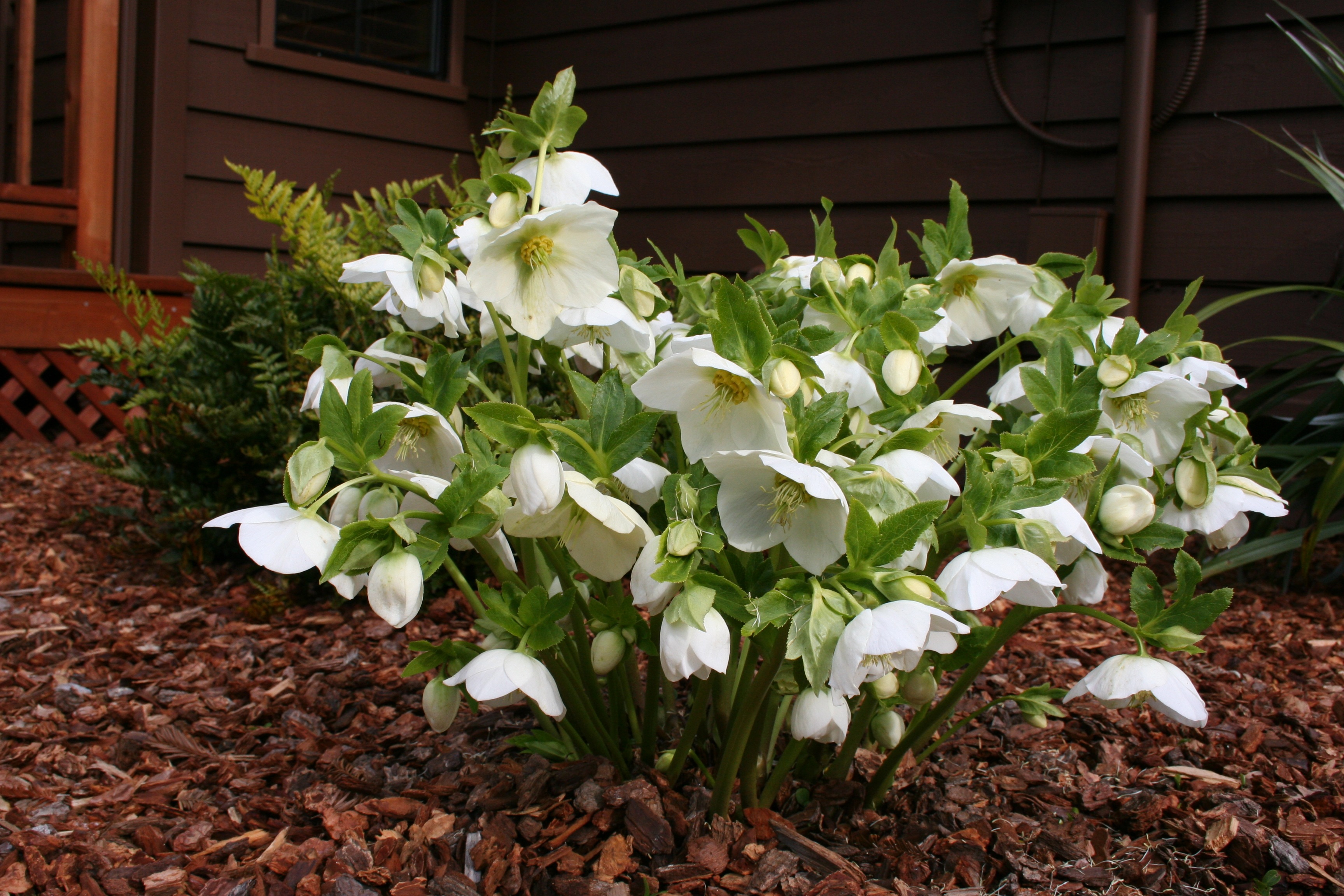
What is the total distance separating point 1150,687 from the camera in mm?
934

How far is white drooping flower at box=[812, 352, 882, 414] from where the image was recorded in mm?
985

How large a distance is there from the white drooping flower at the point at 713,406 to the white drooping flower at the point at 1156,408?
38 cm

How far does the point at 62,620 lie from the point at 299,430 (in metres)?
0.59

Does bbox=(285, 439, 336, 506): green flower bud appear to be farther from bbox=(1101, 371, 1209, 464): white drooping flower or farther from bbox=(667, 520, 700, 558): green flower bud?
bbox=(1101, 371, 1209, 464): white drooping flower

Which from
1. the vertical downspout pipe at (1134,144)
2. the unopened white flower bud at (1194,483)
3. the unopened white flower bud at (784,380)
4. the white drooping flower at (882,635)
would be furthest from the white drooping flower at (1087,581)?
the vertical downspout pipe at (1134,144)

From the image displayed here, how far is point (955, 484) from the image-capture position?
858mm

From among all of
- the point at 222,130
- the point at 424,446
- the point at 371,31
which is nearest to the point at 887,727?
the point at 424,446

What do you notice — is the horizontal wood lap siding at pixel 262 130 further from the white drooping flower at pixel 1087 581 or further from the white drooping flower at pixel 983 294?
the white drooping flower at pixel 1087 581

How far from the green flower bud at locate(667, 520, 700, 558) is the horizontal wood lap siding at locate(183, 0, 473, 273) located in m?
3.36

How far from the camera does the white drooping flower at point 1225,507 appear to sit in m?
1.01

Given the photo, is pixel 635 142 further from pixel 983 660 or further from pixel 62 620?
pixel 983 660

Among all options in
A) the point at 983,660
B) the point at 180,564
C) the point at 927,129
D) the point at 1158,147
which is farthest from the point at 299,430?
the point at 1158,147

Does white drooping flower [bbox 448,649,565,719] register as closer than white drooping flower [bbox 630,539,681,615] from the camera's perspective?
No

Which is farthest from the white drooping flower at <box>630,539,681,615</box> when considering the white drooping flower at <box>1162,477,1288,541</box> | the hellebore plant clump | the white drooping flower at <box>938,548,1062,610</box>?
the white drooping flower at <box>1162,477,1288,541</box>
